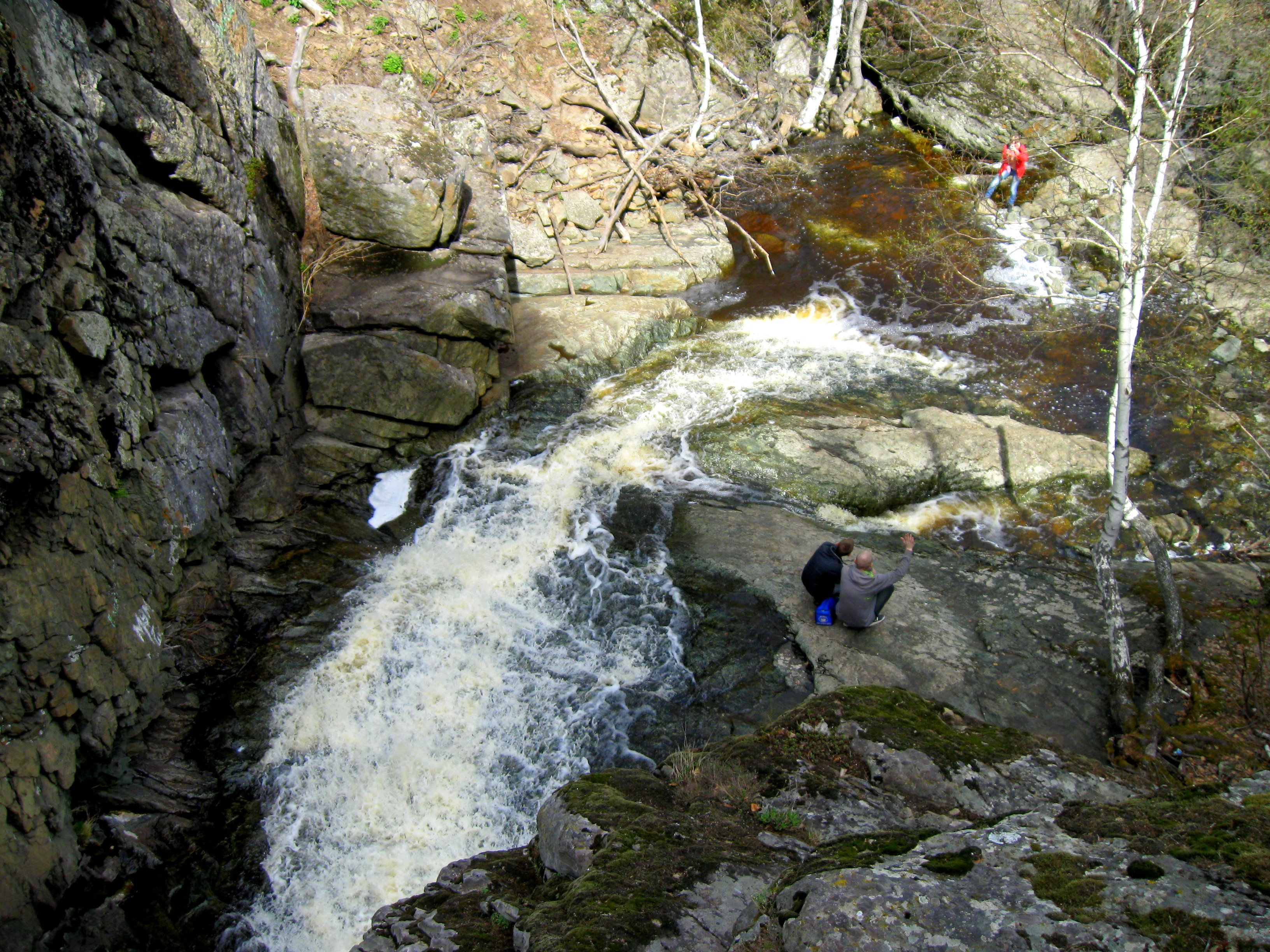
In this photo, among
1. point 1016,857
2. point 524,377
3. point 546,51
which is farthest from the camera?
point 546,51

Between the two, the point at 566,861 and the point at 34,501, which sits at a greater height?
the point at 34,501

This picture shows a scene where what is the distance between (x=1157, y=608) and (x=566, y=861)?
7.68 m

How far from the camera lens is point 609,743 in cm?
735

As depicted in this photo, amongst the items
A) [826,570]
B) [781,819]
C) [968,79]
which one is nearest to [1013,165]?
[968,79]

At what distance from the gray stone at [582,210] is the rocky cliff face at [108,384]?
307 inches

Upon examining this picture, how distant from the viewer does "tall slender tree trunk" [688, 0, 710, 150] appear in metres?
18.0

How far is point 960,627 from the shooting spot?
8.18m

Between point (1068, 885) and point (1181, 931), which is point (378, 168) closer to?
point (1068, 885)

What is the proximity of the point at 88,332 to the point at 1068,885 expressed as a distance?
8155mm

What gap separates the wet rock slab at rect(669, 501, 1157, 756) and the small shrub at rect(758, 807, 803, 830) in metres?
2.78

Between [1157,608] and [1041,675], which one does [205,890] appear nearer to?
[1041,675]

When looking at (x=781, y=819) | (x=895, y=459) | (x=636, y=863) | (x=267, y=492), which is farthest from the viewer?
(x=895, y=459)

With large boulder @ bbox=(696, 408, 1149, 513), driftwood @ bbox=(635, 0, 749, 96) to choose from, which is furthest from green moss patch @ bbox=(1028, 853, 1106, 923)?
driftwood @ bbox=(635, 0, 749, 96)

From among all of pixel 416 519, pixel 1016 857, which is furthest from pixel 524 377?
pixel 1016 857
